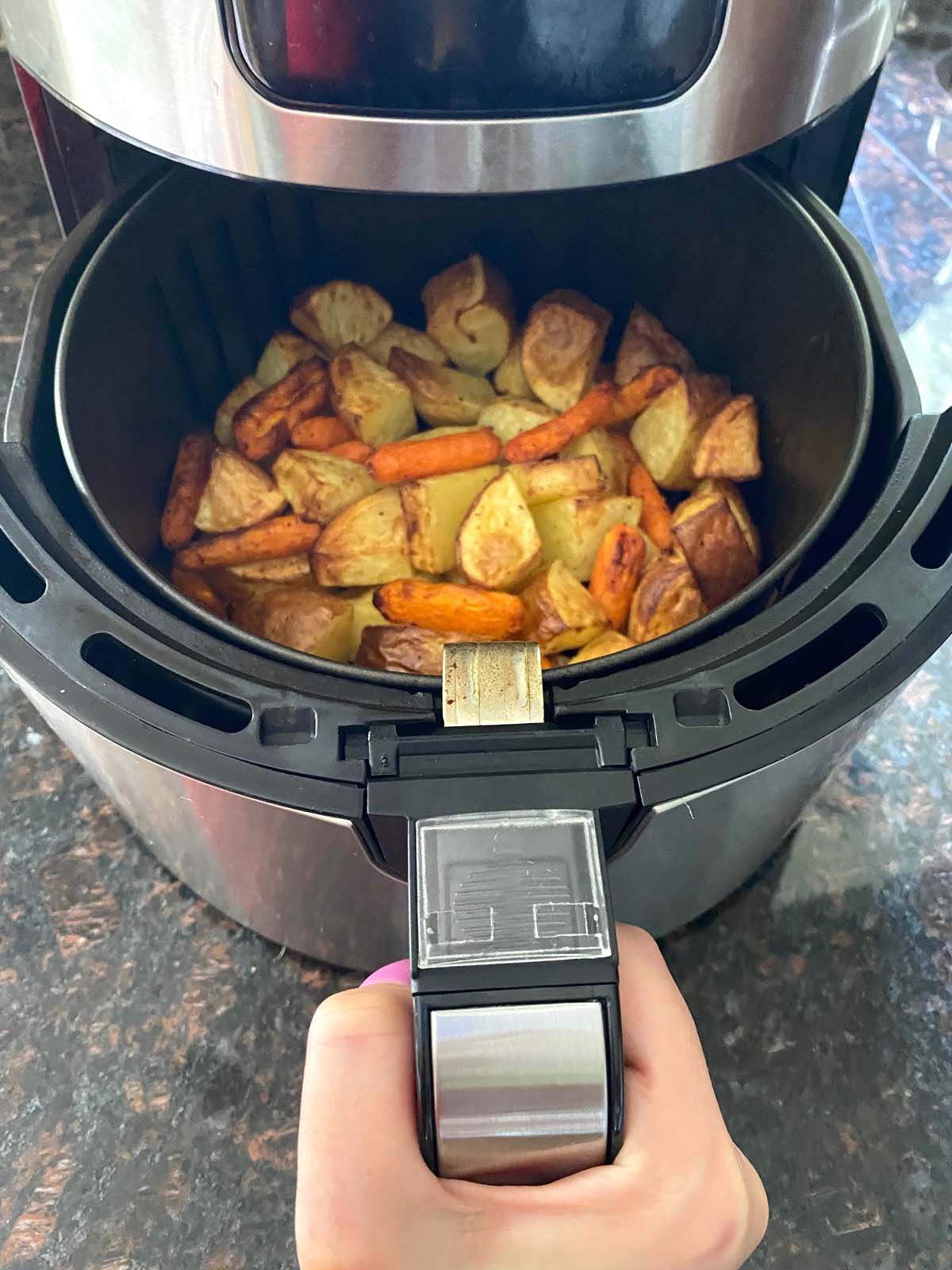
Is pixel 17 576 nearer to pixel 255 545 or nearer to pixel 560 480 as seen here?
pixel 255 545

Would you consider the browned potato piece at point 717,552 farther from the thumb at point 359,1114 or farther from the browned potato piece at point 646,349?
the thumb at point 359,1114

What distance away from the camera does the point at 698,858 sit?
1.68ft

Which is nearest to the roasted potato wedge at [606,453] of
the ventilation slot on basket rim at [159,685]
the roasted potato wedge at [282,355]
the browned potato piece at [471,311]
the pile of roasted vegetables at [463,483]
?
the pile of roasted vegetables at [463,483]

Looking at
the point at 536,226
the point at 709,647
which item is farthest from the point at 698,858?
the point at 536,226

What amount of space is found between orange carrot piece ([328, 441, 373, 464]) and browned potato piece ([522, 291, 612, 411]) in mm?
141

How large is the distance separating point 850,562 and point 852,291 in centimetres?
20

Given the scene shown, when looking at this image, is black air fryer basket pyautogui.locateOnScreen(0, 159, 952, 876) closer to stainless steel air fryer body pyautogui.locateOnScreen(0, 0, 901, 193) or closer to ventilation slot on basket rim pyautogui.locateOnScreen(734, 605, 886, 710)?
ventilation slot on basket rim pyautogui.locateOnScreen(734, 605, 886, 710)

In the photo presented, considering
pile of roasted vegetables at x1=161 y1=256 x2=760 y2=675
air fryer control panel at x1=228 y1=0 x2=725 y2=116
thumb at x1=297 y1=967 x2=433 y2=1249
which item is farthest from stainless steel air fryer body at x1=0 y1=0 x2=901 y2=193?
thumb at x1=297 y1=967 x2=433 y2=1249

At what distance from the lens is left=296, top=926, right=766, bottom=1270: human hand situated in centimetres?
33

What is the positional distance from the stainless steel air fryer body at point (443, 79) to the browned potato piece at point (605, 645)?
0.87ft

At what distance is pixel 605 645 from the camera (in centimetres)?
60

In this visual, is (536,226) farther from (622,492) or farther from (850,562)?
(850,562)

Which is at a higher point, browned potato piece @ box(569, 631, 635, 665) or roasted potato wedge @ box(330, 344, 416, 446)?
roasted potato wedge @ box(330, 344, 416, 446)

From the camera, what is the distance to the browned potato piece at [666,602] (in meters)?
0.61
